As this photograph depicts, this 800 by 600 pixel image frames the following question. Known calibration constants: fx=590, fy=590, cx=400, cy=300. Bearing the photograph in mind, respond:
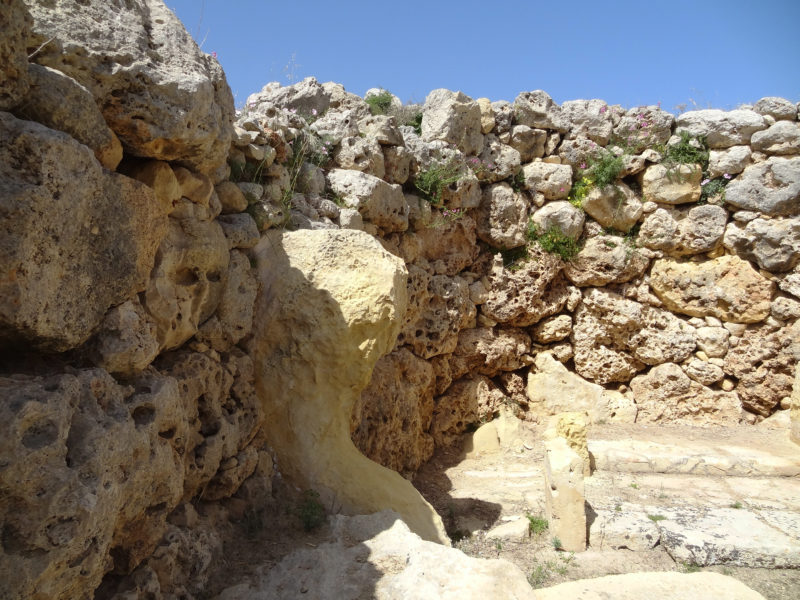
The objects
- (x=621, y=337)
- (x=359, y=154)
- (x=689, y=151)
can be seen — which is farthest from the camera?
(x=621, y=337)

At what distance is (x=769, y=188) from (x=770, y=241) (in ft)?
2.30

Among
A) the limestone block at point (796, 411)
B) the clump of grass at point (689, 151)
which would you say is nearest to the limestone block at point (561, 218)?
the clump of grass at point (689, 151)

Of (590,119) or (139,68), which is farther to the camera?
(590,119)

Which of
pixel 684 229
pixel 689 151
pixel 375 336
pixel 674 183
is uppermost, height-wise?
pixel 689 151

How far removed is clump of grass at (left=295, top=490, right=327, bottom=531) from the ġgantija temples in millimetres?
26

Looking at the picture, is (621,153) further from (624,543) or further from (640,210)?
(624,543)

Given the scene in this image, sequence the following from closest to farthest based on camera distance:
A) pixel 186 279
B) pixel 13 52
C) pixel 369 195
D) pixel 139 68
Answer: pixel 13 52, pixel 139 68, pixel 186 279, pixel 369 195

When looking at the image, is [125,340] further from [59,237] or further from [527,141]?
[527,141]

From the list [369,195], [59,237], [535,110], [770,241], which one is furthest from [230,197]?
[770,241]

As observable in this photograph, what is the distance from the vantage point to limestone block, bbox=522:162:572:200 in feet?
26.4

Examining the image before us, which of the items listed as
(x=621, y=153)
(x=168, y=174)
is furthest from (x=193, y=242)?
(x=621, y=153)

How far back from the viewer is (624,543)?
5.00 meters

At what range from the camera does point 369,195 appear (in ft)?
18.4

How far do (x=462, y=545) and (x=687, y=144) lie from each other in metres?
6.16
